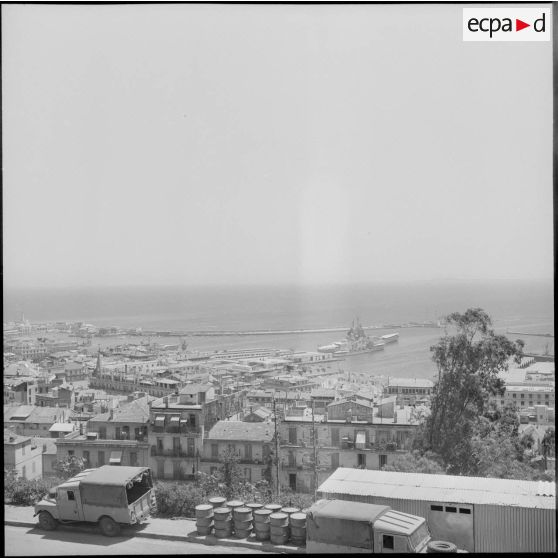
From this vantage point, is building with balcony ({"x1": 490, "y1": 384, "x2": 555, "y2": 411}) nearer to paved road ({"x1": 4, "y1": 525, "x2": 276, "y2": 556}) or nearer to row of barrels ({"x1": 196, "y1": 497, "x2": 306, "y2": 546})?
row of barrels ({"x1": 196, "y1": 497, "x2": 306, "y2": 546})

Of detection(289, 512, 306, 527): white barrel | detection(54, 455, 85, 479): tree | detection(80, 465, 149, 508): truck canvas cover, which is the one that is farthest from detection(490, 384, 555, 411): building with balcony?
detection(54, 455, 85, 479): tree

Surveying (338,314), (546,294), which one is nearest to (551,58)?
(546,294)

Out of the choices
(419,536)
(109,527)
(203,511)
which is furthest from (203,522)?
(419,536)

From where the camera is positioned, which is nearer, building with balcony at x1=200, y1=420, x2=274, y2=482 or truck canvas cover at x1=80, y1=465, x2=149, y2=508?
truck canvas cover at x1=80, y1=465, x2=149, y2=508

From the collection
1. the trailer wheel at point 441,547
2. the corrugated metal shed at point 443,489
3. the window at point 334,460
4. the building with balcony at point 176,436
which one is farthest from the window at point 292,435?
the trailer wheel at point 441,547

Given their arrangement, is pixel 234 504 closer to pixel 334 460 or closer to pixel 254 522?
pixel 254 522

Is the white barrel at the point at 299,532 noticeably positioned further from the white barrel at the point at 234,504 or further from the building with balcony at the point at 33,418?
the building with balcony at the point at 33,418
